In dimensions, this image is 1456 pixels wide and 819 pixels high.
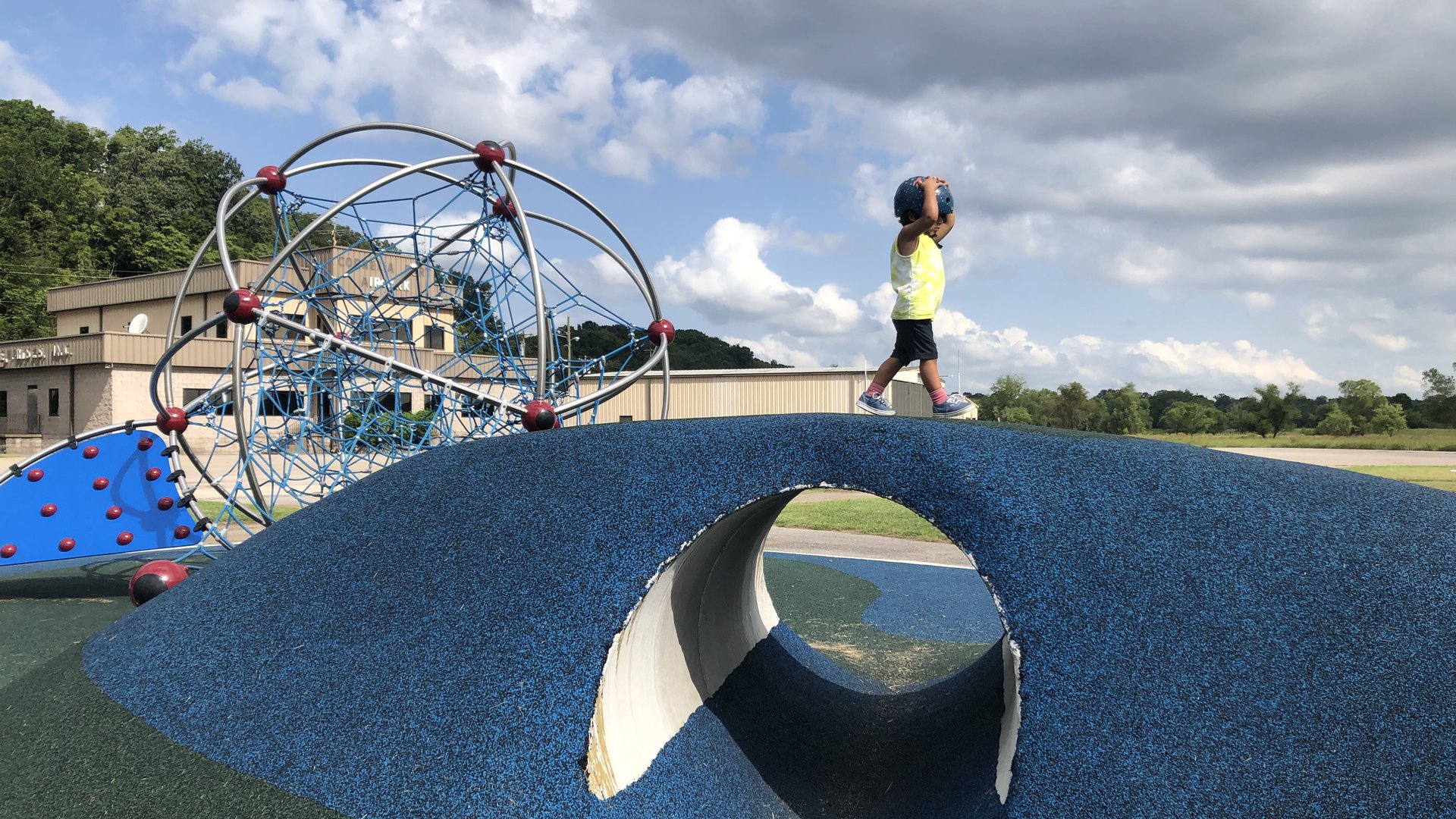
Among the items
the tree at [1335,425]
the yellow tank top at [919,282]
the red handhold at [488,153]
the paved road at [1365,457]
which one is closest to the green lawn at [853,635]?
the yellow tank top at [919,282]

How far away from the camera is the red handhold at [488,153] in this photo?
796cm

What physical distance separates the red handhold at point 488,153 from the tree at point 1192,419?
2783 inches

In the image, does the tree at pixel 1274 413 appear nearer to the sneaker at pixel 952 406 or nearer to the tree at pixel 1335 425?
the tree at pixel 1335 425

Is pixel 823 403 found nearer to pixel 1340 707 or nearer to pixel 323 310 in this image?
pixel 323 310

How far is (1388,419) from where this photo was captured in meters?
58.1

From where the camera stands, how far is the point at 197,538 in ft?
28.3

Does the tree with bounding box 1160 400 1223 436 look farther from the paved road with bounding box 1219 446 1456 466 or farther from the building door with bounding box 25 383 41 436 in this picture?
the building door with bounding box 25 383 41 436

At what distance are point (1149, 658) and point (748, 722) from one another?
7.72ft

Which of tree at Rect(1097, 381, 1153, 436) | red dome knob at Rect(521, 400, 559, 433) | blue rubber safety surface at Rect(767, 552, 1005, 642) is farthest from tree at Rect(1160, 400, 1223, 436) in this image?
red dome knob at Rect(521, 400, 559, 433)

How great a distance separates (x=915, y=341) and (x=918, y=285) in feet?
1.32

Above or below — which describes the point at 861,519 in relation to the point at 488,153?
below

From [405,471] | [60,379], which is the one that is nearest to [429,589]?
[405,471]

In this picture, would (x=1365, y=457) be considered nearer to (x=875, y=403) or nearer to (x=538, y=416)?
(x=875, y=403)

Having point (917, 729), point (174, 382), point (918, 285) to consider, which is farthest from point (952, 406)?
point (174, 382)
